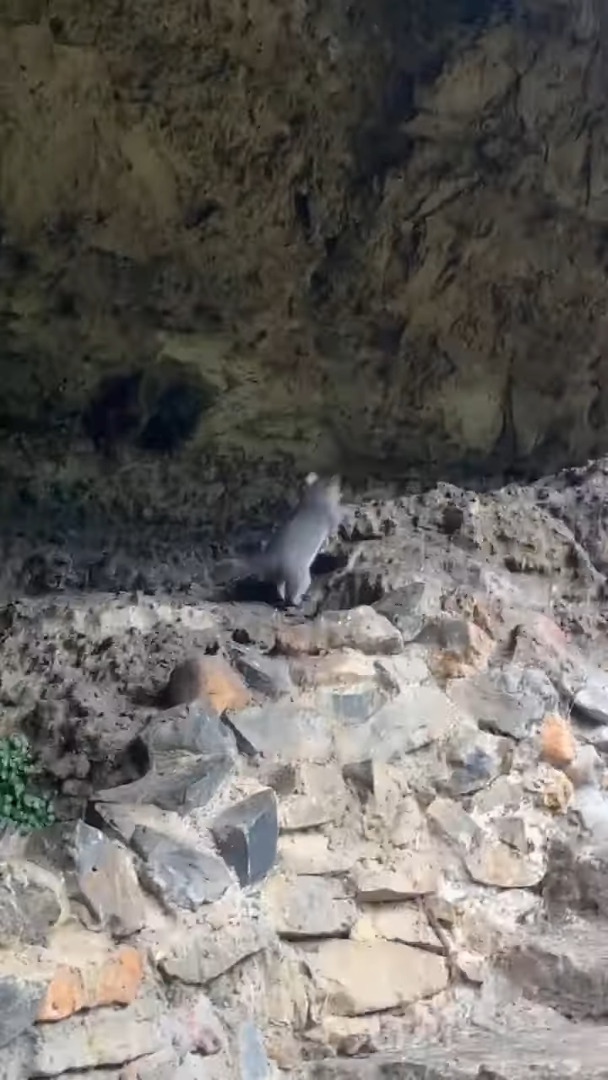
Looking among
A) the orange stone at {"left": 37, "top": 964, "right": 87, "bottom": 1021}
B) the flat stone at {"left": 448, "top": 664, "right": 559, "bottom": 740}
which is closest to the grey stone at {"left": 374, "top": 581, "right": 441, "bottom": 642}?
the flat stone at {"left": 448, "top": 664, "right": 559, "bottom": 740}

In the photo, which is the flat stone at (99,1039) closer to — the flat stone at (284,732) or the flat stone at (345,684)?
the flat stone at (284,732)

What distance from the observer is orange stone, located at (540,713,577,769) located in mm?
1900

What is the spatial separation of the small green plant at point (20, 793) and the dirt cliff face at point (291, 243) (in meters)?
3.95

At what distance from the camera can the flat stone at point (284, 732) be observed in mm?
1633

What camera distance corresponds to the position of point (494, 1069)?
4.73 ft

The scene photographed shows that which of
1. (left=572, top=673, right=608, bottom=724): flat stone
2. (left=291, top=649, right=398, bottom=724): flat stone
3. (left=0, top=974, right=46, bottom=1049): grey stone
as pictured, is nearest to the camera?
(left=0, top=974, right=46, bottom=1049): grey stone

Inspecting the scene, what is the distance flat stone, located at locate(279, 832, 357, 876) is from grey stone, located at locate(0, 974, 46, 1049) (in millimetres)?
408

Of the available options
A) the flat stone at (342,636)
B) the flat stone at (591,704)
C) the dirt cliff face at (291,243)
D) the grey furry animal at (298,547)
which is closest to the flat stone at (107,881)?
the flat stone at (342,636)

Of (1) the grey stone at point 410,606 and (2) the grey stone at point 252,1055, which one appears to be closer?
(2) the grey stone at point 252,1055

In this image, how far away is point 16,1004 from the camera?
4.05 ft

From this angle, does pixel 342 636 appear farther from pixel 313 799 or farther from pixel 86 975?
pixel 86 975

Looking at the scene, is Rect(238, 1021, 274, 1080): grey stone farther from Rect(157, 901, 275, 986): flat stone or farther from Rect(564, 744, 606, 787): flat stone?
Rect(564, 744, 606, 787): flat stone

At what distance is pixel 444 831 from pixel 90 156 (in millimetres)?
4294

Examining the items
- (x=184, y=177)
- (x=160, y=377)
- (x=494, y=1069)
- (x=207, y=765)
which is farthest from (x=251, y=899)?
(x=160, y=377)
